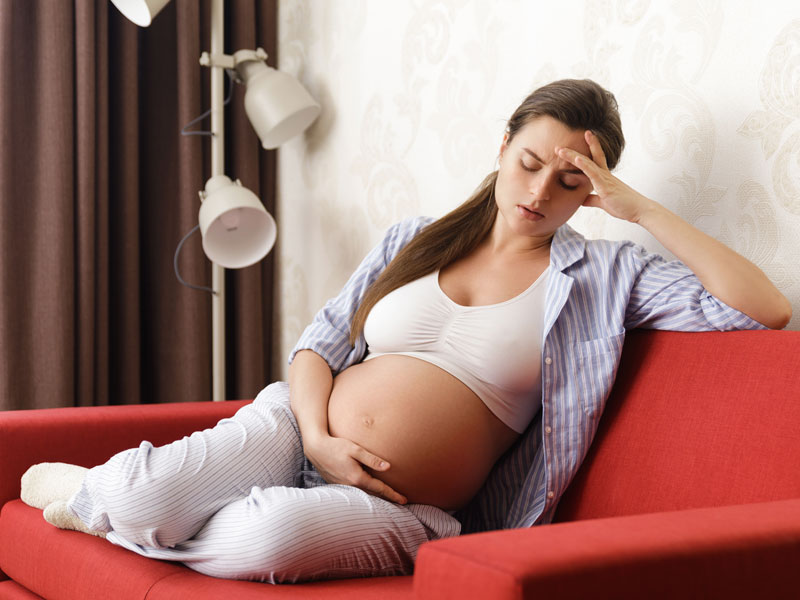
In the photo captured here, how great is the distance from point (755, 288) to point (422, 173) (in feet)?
3.77

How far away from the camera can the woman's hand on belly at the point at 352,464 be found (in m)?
1.33

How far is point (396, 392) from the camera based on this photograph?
1413mm

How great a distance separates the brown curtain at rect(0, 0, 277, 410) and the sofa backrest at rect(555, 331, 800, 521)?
5.56ft

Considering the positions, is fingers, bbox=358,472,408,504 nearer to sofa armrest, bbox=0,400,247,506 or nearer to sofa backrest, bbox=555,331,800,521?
sofa backrest, bbox=555,331,800,521

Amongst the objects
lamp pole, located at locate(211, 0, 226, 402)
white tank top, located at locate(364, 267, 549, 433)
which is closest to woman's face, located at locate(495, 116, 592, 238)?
white tank top, located at locate(364, 267, 549, 433)

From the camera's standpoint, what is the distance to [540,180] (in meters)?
1.45

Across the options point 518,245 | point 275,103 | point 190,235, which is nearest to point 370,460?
point 518,245

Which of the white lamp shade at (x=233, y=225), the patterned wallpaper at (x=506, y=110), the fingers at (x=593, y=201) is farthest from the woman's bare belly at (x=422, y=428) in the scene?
the white lamp shade at (x=233, y=225)

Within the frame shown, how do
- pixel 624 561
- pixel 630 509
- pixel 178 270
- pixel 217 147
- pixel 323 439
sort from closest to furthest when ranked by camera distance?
pixel 624 561 → pixel 630 509 → pixel 323 439 → pixel 217 147 → pixel 178 270

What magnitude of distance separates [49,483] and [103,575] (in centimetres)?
37

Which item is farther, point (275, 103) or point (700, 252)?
point (275, 103)

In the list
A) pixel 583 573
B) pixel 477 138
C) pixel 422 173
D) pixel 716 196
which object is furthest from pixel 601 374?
pixel 422 173

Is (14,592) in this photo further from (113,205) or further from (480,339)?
(113,205)

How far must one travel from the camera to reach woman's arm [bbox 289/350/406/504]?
1.33 metres
